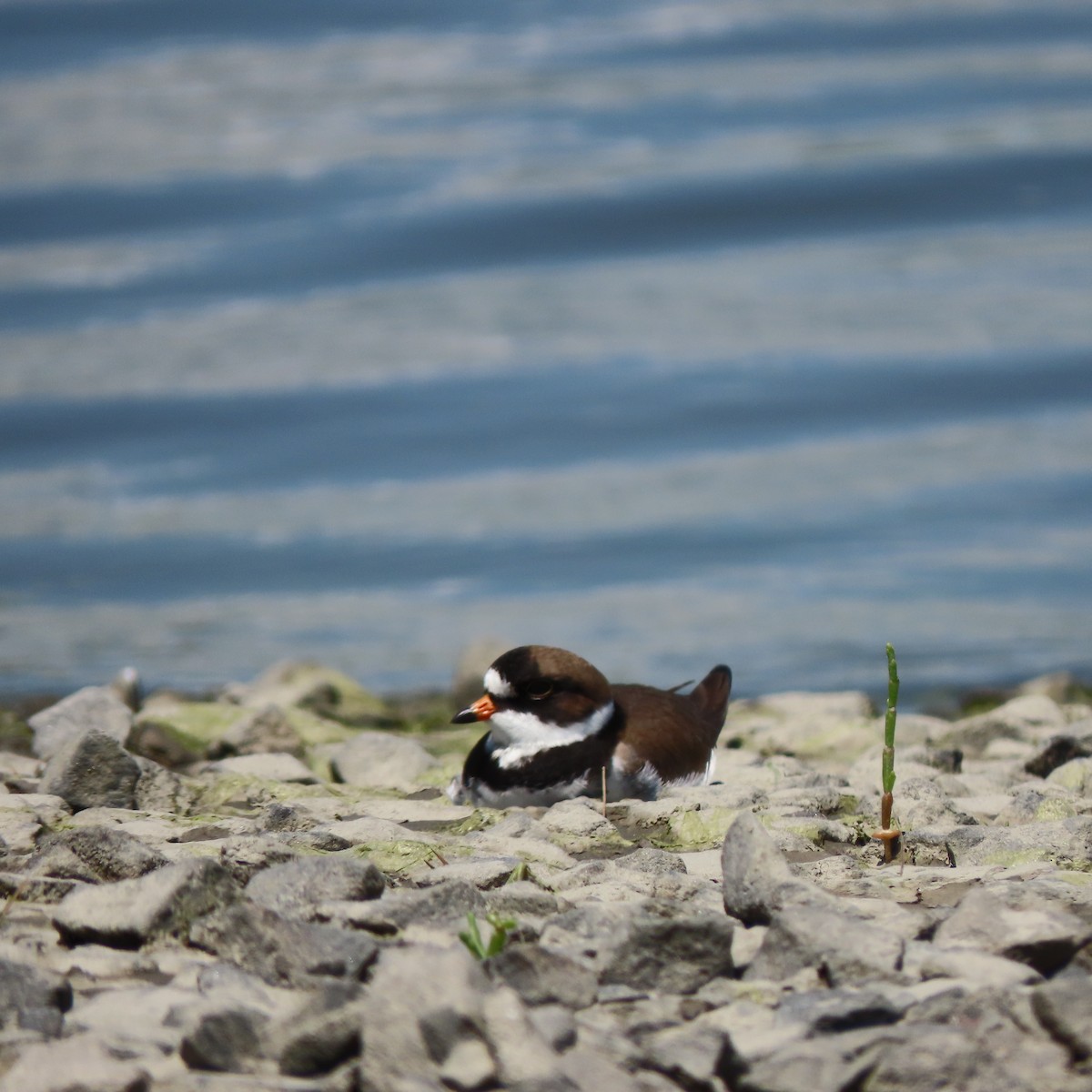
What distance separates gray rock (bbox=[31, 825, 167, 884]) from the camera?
3.45 metres

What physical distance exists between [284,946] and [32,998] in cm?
42

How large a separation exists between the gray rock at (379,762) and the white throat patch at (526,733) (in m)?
0.47

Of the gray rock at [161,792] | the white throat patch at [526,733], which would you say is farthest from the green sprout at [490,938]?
the white throat patch at [526,733]

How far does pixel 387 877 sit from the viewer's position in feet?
12.0

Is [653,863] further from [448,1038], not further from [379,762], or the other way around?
[379,762]

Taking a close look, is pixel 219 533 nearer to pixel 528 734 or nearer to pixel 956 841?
pixel 528 734

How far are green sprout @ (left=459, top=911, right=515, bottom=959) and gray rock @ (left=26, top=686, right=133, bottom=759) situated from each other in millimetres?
2799

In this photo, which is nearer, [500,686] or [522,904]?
[522,904]

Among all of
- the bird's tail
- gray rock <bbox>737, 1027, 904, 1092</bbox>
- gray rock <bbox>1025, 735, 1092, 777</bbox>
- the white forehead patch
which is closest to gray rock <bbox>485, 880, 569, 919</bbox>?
gray rock <bbox>737, 1027, 904, 1092</bbox>

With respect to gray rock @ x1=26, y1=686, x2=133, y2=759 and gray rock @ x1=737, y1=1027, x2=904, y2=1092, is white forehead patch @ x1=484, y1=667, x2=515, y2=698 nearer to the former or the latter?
gray rock @ x1=26, y1=686, x2=133, y2=759

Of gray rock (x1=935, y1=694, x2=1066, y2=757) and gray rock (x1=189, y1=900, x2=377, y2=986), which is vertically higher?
gray rock (x1=189, y1=900, x2=377, y2=986)

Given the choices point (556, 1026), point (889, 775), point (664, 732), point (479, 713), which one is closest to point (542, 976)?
point (556, 1026)

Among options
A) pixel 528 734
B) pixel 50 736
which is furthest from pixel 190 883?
pixel 50 736

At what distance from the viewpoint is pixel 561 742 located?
4.94m
